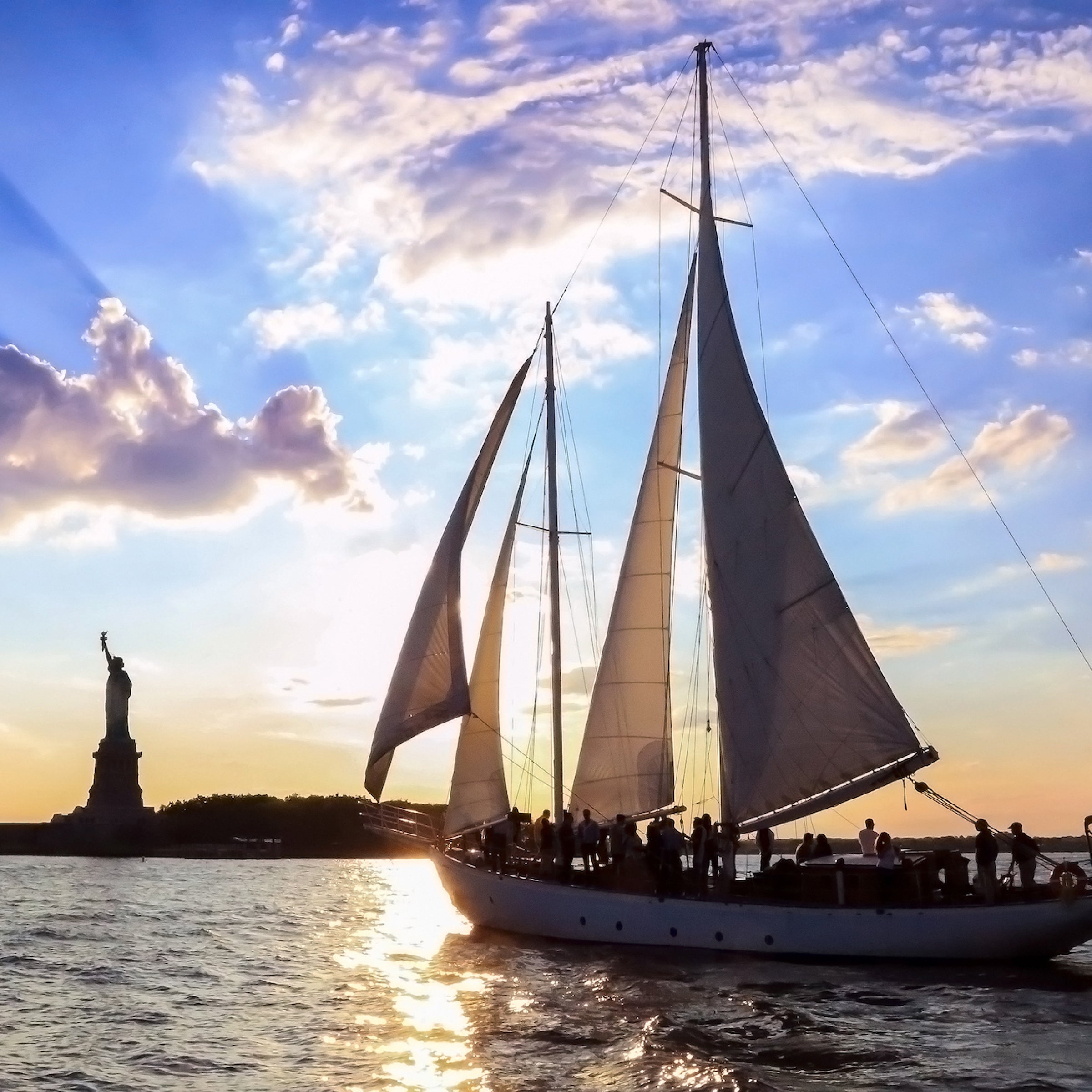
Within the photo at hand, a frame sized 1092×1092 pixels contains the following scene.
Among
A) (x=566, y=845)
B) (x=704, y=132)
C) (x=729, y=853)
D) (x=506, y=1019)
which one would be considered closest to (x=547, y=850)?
(x=566, y=845)

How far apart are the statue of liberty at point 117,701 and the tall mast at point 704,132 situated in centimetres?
7112

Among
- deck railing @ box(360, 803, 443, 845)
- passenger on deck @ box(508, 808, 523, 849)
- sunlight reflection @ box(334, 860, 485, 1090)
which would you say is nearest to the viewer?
sunlight reflection @ box(334, 860, 485, 1090)

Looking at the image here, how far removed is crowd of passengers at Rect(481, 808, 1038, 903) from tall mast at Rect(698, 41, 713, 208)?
14636mm

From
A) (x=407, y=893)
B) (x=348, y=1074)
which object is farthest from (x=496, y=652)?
(x=407, y=893)

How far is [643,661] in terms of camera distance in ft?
103

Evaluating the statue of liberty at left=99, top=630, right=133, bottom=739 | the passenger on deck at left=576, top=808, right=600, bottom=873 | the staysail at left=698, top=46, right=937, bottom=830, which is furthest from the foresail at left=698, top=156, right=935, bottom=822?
the statue of liberty at left=99, top=630, right=133, bottom=739

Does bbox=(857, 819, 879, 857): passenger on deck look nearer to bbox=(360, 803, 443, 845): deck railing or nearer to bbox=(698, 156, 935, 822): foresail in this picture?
bbox=(698, 156, 935, 822): foresail

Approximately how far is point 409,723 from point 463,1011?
34.6ft

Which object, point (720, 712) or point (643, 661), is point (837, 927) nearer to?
point (720, 712)

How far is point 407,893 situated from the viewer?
6812 cm

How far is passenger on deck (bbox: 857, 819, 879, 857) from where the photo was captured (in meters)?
27.9

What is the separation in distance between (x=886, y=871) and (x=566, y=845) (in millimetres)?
7205

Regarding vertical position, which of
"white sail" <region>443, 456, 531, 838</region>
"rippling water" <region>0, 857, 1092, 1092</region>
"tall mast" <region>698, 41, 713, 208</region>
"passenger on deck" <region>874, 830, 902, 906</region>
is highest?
"tall mast" <region>698, 41, 713, 208</region>

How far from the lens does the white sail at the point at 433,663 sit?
31.2 m
